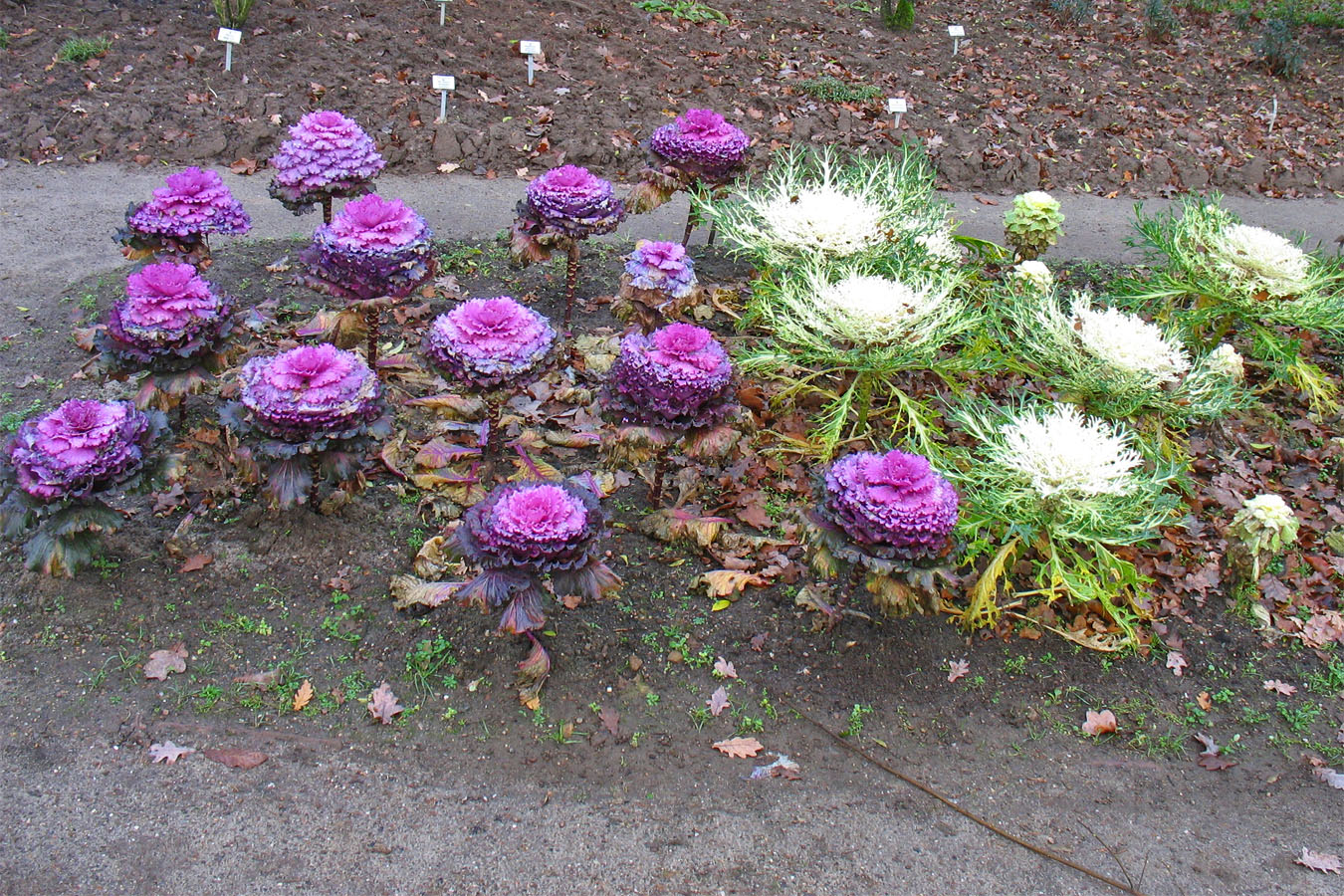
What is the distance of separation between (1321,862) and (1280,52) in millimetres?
9356

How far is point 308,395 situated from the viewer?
262 centimetres

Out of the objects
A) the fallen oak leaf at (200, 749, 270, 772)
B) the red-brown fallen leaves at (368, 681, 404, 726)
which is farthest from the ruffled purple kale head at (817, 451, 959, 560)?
the fallen oak leaf at (200, 749, 270, 772)

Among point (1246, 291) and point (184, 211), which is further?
point (1246, 291)

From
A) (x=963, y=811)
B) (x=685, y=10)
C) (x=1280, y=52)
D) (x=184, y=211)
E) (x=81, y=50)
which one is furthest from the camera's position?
(x=1280, y=52)

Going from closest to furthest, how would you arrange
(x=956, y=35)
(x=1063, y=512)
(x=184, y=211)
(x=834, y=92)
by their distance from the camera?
(x=1063, y=512)
(x=184, y=211)
(x=834, y=92)
(x=956, y=35)

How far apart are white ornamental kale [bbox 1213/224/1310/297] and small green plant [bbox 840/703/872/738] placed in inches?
106

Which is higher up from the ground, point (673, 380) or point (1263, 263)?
point (1263, 263)

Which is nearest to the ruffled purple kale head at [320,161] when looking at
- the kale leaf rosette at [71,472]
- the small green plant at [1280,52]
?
the kale leaf rosette at [71,472]

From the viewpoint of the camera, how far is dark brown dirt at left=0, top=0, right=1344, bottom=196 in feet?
20.4

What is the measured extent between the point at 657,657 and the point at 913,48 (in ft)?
25.7

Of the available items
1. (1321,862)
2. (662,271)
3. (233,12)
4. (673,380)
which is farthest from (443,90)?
(1321,862)

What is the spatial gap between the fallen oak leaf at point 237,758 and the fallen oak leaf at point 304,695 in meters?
0.17

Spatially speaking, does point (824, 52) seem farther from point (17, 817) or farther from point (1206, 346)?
point (17, 817)

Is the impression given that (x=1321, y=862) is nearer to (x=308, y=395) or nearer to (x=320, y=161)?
(x=308, y=395)
